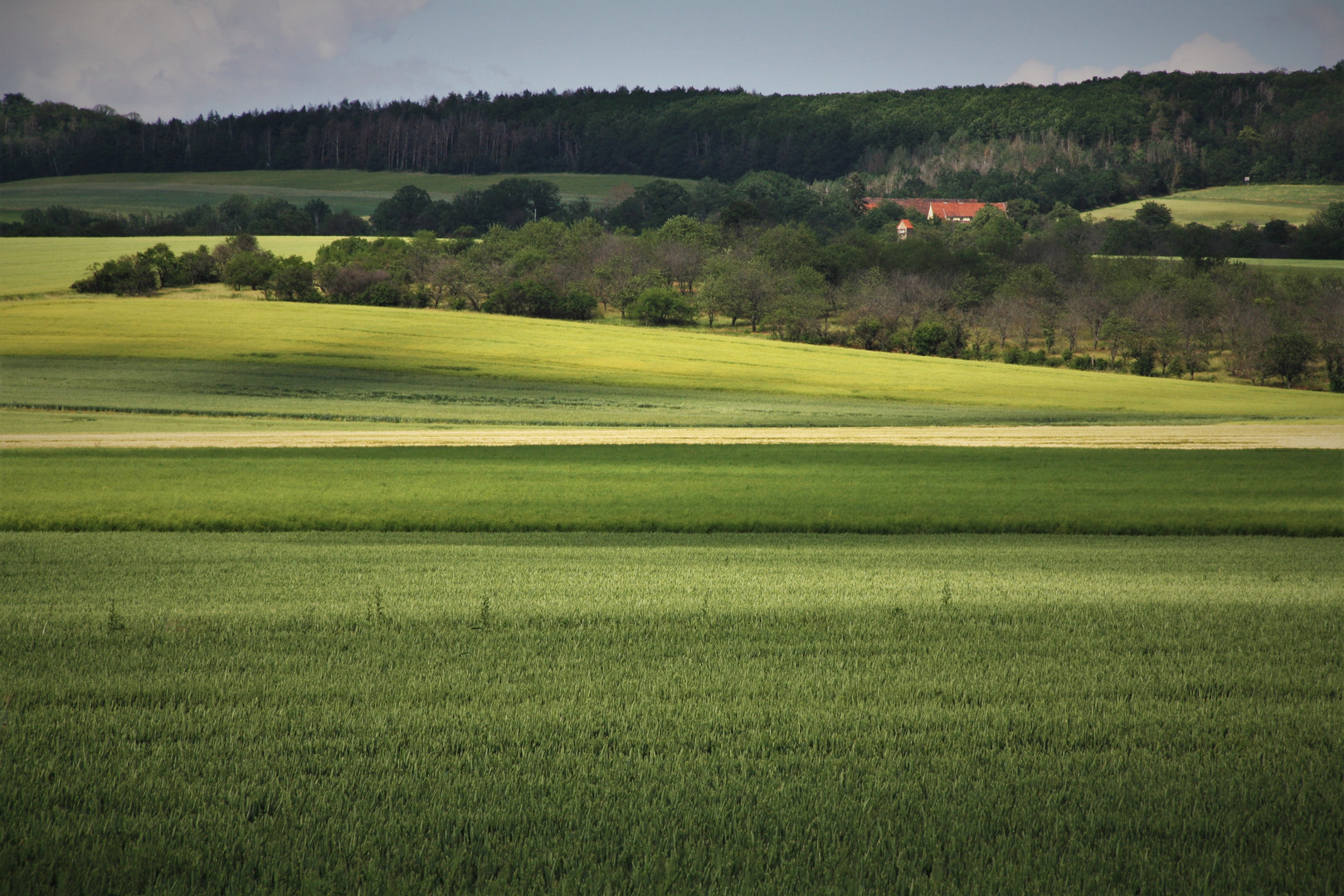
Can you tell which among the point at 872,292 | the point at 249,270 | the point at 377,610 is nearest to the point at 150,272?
the point at 249,270

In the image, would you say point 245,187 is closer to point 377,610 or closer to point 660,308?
point 660,308

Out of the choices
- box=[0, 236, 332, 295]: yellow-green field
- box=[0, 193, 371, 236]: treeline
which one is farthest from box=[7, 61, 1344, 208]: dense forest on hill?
box=[0, 236, 332, 295]: yellow-green field

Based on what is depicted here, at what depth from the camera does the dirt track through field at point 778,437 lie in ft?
108

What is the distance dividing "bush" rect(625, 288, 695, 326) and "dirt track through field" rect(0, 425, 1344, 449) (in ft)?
129

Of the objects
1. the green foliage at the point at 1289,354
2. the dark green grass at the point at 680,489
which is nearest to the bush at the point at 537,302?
the dark green grass at the point at 680,489

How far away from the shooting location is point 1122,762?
17.9 feet

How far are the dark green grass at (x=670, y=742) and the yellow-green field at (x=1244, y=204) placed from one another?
136 m

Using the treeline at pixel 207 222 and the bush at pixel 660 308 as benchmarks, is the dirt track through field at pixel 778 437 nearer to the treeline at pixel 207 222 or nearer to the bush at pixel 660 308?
the bush at pixel 660 308

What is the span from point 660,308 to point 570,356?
2164cm

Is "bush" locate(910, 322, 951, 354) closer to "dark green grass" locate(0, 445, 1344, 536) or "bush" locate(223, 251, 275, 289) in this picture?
"dark green grass" locate(0, 445, 1344, 536)

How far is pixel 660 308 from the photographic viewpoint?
79.8 meters

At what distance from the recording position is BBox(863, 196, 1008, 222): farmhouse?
143125 mm

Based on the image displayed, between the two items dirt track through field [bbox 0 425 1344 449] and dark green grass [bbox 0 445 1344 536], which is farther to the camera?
dirt track through field [bbox 0 425 1344 449]

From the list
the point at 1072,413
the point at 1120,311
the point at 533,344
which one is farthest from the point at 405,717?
the point at 1120,311
